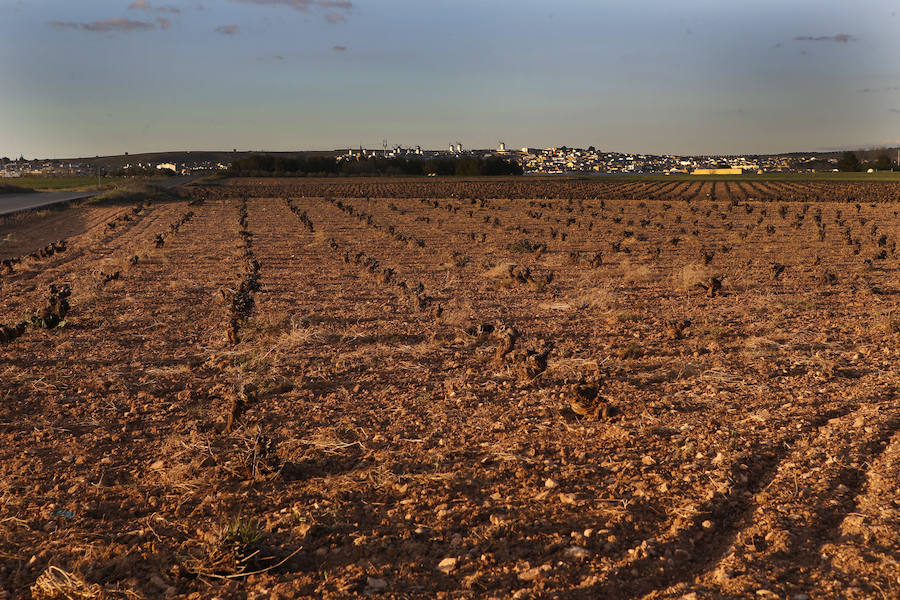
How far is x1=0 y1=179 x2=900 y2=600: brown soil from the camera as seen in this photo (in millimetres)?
4359

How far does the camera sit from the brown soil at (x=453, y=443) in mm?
4359

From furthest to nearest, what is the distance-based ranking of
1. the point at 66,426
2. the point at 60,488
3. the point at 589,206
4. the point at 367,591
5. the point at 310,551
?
the point at 589,206 → the point at 66,426 → the point at 60,488 → the point at 310,551 → the point at 367,591

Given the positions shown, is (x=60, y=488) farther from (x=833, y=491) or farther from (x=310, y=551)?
(x=833, y=491)

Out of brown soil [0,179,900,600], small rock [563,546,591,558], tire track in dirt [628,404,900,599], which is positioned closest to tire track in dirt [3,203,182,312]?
brown soil [0,179,900,600]

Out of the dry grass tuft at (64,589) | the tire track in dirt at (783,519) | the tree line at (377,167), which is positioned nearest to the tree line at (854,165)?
the tree line at (377,167)

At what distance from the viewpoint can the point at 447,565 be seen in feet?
14.4

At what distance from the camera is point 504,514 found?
5039mm

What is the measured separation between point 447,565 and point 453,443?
204cm

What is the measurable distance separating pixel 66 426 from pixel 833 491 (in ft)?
22.1

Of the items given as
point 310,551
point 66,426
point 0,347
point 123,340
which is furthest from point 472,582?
point 0,347

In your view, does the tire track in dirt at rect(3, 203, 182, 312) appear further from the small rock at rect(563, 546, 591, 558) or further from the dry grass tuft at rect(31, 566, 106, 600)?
the small rock at rect(563, 546, 591, 558)

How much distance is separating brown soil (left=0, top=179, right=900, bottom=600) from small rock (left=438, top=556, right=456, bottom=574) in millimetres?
80

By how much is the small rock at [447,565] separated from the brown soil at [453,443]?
0.26ft

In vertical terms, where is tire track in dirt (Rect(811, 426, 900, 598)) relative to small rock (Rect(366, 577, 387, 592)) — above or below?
above
